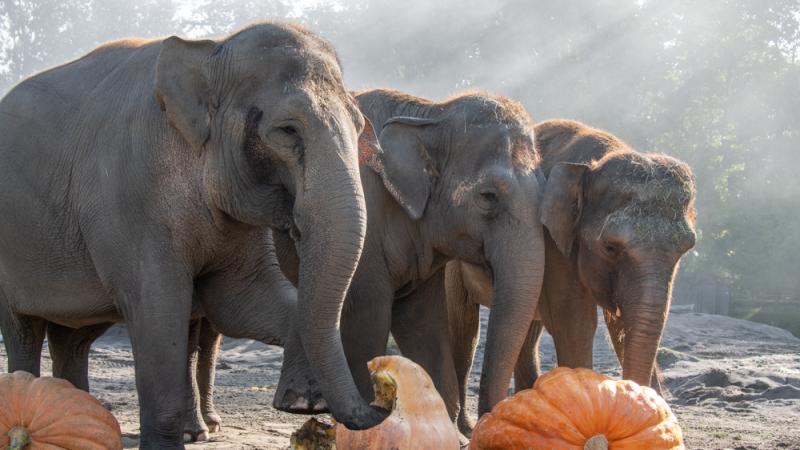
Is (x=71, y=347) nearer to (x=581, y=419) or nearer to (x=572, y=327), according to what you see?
(x=572, y=327)

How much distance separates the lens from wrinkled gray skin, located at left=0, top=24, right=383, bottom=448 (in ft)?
16.4

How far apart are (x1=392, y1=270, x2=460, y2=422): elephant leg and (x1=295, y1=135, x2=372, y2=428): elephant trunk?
93.3 inches

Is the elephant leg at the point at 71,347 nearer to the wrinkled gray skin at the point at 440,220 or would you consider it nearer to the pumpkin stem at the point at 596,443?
the wrinkled gray skin at the point at 440,220

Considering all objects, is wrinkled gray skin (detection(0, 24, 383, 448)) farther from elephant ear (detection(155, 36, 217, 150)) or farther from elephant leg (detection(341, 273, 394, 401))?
elephant leg (detection(341, 273, 394, 401))

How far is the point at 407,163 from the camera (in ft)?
23.7

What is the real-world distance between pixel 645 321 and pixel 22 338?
3.51 meters

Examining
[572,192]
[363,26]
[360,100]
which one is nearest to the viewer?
[572,192]

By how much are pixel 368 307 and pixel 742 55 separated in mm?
27062

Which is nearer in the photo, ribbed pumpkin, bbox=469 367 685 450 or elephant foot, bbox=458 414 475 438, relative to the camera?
ribbed pumpkin, bbox=469 367 685 450

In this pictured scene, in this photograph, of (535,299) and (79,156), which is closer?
(79,156)

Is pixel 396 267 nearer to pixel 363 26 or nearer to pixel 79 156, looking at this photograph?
pixel 79 156

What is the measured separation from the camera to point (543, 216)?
22.8 ft

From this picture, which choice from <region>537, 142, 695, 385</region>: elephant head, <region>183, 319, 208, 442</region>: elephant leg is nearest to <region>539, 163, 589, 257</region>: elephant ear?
<region>537, 142, 695, 385</region>: elephant head

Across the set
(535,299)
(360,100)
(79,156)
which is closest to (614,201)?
(535,299)
